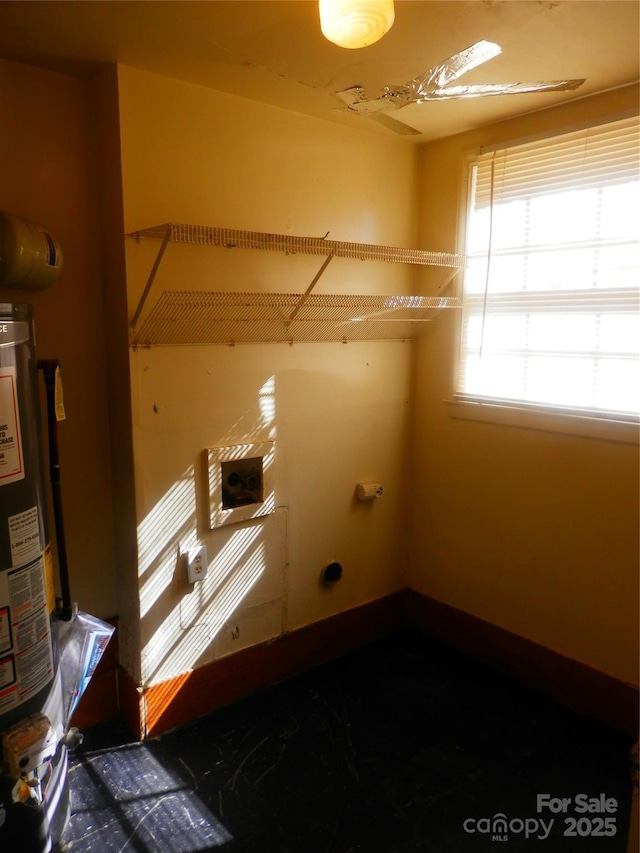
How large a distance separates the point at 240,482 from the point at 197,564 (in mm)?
336

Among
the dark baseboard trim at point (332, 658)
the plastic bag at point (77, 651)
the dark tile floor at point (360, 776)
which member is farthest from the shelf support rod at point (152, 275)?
the dark tile floor at point (360, 776)

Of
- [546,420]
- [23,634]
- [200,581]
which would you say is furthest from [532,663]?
[23,634]

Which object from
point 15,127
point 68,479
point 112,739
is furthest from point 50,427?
point 112,739

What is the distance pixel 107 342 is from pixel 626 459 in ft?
6.09

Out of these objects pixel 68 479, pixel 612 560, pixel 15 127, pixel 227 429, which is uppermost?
pixel 15 127

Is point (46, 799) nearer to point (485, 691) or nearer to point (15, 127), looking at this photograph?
point (485, 691)

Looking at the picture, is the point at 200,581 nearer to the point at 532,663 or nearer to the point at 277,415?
the point at 277,415

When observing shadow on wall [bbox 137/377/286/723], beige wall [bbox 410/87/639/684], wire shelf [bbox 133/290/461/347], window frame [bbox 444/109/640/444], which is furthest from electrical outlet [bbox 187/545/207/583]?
window frame [bbox 444/109/640/444]

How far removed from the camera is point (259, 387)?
89.6 inches

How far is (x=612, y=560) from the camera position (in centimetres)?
217

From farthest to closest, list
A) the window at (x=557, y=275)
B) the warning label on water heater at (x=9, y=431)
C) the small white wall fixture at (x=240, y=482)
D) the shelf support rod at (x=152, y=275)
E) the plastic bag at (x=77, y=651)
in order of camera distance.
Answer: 1. the small white wall fixture at (x=240, y=482)
2. the window at (x=557, y=275)
3. the plastic bag at (x=77, y=651)
4. the shelf support rod at (x=152, y=275)
5. the warning label on water heater at (x=9, y=431)

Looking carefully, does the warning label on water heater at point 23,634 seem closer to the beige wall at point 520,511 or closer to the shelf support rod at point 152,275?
the shelf support rod at point 152,275

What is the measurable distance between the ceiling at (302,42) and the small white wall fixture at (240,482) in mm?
1241

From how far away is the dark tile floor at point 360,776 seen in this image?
1739mm
